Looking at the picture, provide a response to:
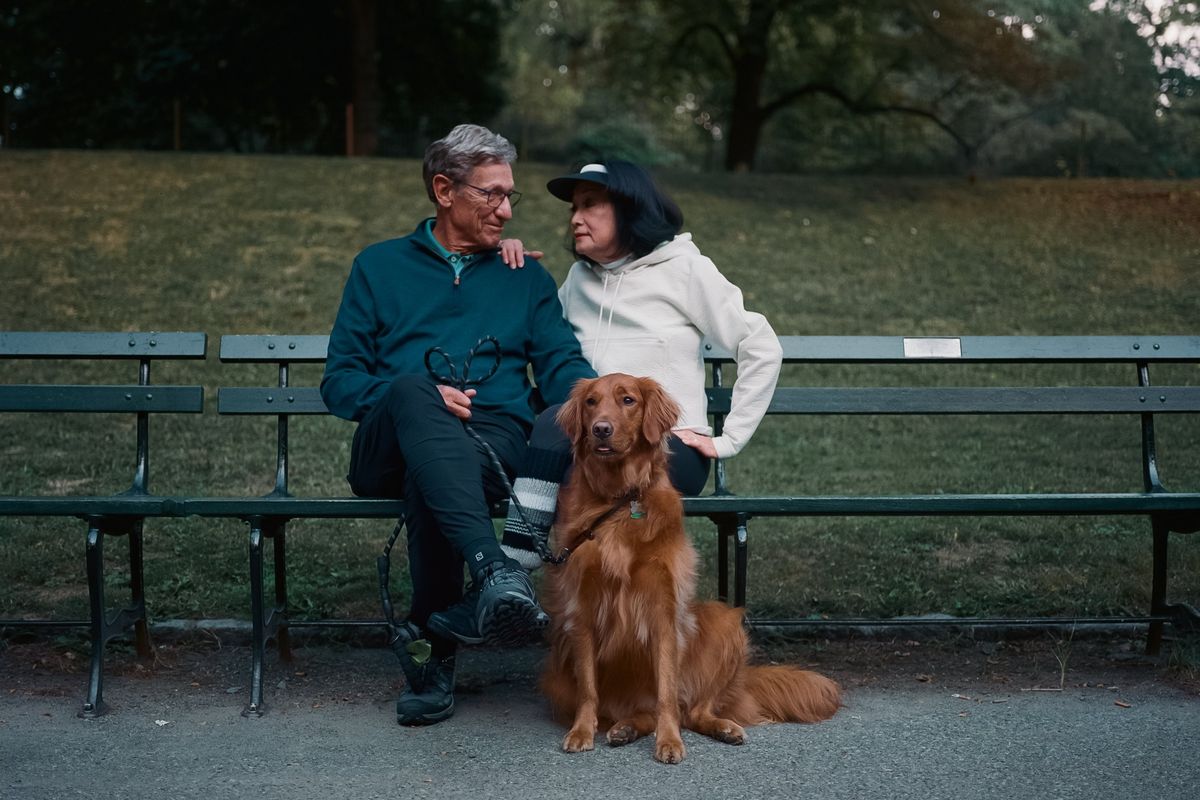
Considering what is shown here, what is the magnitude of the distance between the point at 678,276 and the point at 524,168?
13856 mm

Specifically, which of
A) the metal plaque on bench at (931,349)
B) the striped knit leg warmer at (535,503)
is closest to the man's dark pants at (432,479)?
the striped knit leg warmer at (535,503)

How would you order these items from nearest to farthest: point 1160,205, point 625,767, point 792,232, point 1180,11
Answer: point 625,767 → point 792,232 → point 1160,205 → point 1180,11

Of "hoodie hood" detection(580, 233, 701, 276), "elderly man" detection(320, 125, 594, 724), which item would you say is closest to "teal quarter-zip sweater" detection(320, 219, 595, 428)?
"elderly man" detection(320, 125, 594, 724)

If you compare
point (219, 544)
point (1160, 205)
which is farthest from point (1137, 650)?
point (1160, 205)

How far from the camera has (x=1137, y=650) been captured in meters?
4.79

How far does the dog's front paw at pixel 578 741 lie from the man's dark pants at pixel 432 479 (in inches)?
21.8

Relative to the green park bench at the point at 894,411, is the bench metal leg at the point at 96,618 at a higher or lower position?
lower

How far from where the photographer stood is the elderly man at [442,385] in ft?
12.7

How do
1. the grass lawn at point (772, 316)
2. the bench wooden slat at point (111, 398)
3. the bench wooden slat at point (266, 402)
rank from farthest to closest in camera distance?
1. the grass lawn at point (772, 316)
2. the bench wooden slat at point (266, 402)
3. the bench wooden slat at point (111, 398)

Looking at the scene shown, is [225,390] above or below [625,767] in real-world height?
above

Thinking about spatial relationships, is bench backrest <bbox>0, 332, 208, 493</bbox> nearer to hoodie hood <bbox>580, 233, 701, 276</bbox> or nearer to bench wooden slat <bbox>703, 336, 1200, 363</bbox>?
hoodie hood <bbox>580, 233, 701, 276</bbox>

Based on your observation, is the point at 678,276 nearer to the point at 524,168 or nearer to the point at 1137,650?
the point at 1137,650

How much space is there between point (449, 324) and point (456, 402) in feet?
1.54

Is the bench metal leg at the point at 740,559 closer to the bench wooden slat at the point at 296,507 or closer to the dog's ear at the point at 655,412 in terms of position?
the dog's ear at the point at 655,412
